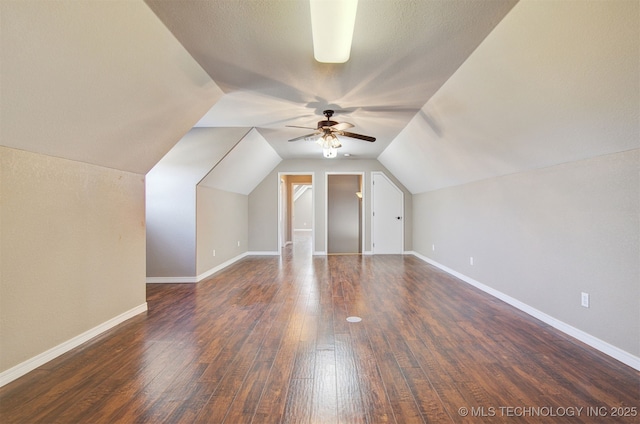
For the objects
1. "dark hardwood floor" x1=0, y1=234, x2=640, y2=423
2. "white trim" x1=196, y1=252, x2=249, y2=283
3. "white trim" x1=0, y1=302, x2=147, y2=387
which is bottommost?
"dark hardwood floor" x1=0, y1=234, x2=640, y2=423

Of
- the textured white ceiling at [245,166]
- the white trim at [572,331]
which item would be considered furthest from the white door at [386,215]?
the white trim at [572,331]

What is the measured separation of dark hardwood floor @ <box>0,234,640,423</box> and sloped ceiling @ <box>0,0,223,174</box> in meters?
1.71

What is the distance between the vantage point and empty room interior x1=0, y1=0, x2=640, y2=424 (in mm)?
1831

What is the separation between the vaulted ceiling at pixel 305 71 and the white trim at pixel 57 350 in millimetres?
1545

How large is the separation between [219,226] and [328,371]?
4.33m

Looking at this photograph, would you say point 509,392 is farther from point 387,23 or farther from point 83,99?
point 83,99

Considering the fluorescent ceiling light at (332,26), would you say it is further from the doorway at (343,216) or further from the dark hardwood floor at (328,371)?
the doorway at (343,216)

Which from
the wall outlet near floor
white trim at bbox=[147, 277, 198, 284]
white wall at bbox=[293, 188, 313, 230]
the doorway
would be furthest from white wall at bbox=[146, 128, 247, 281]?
white wall at bbox=[293, 188, 313, 230]

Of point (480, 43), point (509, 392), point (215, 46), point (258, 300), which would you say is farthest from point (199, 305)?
point (480, 43)

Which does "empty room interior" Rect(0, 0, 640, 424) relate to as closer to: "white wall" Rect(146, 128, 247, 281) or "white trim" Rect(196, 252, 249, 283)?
"white wall" Rect(146, 128, 247, 281)

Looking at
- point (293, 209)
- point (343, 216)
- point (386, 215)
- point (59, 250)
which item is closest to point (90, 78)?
point (59, 250)

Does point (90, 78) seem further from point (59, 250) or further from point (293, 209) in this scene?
point (293, 209)

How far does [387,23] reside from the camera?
6.97 ft

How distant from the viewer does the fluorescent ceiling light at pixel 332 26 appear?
164 centimetres
